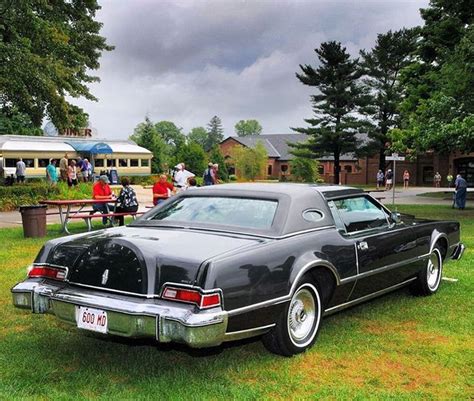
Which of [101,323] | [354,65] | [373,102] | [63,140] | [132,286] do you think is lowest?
[101,323]

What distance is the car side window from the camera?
5.41 m

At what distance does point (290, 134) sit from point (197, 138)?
9132 cm

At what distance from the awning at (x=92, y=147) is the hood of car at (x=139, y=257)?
42.2m

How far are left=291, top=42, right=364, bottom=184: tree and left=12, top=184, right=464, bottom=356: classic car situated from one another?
150ft

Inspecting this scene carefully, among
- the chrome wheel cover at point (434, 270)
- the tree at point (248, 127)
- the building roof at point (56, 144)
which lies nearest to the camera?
the chrome wheel cover at point (434, 270)

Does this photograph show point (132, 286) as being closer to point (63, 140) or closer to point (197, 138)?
point (63, 140)

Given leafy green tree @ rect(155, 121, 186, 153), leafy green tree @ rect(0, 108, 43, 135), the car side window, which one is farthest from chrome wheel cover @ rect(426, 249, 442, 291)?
leafy green tree @ rect(155, 121, 186, 153)

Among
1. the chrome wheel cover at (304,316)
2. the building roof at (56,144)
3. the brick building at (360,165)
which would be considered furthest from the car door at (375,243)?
the brick building at (360,165)

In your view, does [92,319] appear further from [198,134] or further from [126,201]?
[198,134]

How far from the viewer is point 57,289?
4309 mm

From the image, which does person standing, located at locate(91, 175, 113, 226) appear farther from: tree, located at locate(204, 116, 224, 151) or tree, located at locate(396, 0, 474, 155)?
tree, located at locate(204, 116, 224, 151)

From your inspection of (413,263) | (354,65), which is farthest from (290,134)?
(413,263)

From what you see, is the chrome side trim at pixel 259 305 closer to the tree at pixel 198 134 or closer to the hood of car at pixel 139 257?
the hood of car at pixel 139 257

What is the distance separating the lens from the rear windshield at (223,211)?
189 inches
